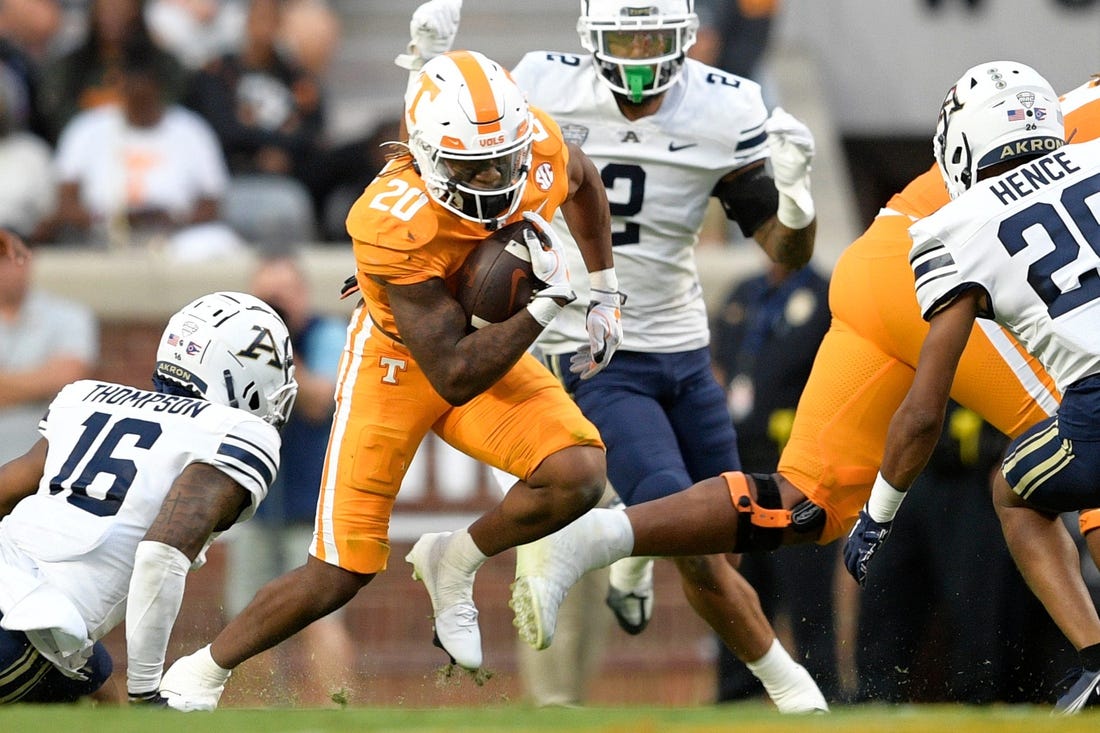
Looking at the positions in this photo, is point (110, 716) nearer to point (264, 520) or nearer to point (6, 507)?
point (6, 507)

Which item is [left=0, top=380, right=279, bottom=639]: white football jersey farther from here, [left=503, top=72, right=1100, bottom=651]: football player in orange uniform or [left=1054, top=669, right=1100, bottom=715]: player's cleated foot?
[left=1054, top=669, right=1100, bottom=715]: player's cleated foot

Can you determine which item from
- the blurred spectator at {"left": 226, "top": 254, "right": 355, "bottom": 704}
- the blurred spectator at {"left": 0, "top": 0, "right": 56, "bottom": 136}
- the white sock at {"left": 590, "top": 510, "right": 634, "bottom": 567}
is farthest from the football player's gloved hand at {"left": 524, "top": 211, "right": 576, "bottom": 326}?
the blurred spectator at {"left": 0, "top": 0, "right": 56, "bottom": 136}

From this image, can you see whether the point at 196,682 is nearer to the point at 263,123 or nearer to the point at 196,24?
the point at 263,123

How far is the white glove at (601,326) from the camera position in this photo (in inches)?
232

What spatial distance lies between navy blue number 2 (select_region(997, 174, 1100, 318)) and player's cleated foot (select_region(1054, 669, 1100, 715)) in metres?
1.04

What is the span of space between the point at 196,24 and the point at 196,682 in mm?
6548

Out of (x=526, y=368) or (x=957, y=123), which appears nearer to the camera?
(x=957, y=123)

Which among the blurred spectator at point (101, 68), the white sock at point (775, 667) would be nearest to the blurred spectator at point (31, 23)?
the blurred spectator at point (101, 68)

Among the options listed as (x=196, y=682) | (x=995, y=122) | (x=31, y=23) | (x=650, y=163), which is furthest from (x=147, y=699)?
(x=31, y=23)

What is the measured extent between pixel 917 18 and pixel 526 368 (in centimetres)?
677

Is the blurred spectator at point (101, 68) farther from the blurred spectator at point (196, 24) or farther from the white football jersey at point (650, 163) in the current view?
the white football jersey at point (650, 163)

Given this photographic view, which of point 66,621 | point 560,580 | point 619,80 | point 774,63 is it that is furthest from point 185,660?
point 774,63

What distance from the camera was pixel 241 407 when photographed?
5.87 meters

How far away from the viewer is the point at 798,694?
643cm
